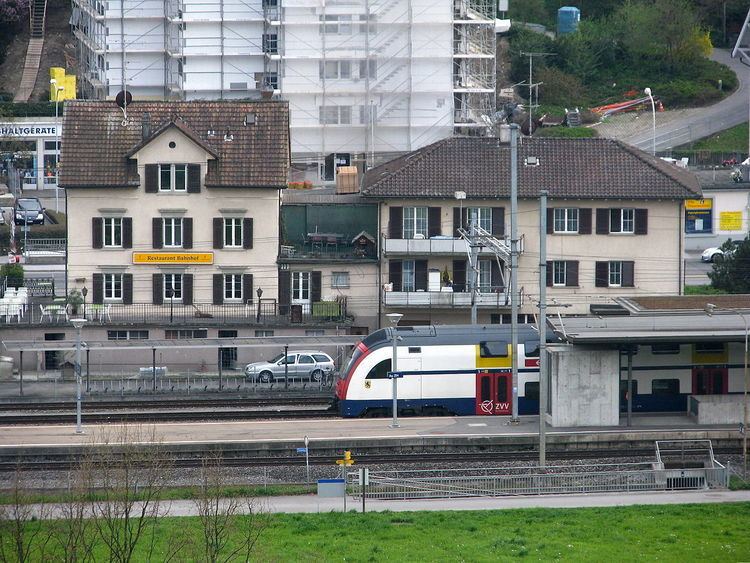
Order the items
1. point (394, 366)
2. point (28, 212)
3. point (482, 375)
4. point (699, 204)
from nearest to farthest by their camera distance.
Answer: point (394, 366)
point (482, 375)
point (699, 204)
point (28, 212)

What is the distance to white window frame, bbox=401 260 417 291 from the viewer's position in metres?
62.9

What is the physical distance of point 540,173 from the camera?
63.4 m

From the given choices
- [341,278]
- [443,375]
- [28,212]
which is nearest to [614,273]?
[341,278]

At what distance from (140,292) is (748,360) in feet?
84.5

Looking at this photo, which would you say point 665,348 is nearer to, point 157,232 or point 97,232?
point 157,232

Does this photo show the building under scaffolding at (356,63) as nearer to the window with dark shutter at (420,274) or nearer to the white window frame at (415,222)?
the white window frame at (415,222)

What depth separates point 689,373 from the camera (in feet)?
157

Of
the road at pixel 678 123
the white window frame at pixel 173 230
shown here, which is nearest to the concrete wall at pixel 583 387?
the white window frame at pixel 173 230

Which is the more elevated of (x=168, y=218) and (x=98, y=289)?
(x=168, y=218)

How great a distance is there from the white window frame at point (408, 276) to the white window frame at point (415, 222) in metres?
1.17

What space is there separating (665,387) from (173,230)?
23322mm

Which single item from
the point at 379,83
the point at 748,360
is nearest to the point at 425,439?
→ the point at 748,360

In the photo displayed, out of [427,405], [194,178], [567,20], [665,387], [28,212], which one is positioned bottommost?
[427,405]

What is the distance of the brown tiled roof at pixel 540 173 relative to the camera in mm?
62562
